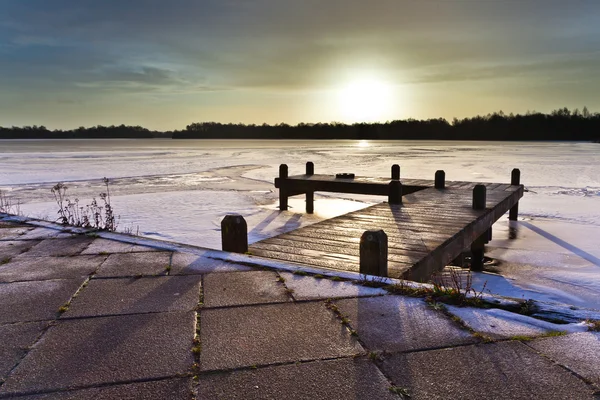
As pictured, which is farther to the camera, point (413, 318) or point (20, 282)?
point (20, 282)

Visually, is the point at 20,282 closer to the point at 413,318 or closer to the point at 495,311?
the point at 413,318

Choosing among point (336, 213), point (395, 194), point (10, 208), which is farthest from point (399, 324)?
point (10, 208)

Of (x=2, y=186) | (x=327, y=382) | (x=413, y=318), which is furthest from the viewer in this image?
(x=2, y=186)

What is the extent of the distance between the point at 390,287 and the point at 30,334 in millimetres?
2672

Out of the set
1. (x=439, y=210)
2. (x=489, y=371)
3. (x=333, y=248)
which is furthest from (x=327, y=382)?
(x=439, y=210)

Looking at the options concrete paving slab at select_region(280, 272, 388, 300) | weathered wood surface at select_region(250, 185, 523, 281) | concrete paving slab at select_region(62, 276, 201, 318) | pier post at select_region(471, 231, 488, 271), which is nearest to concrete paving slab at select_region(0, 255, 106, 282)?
concrete paving slab at select_region(62, 276, 201, 318)

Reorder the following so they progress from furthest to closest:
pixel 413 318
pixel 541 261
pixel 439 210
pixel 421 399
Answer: pixel 541 261
pixel 439 210
pixel 413 318
pixel 421 399

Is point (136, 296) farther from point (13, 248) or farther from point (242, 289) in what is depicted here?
point (13, 248)

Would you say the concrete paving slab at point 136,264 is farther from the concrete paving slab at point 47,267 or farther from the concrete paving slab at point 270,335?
the concrete paving slab at point 270,335

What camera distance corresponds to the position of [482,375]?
2.38 meters

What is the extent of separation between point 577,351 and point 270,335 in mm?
1854

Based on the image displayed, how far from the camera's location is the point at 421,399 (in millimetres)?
2191

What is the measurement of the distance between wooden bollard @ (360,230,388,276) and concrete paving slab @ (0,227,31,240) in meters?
4.75

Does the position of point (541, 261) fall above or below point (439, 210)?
below
